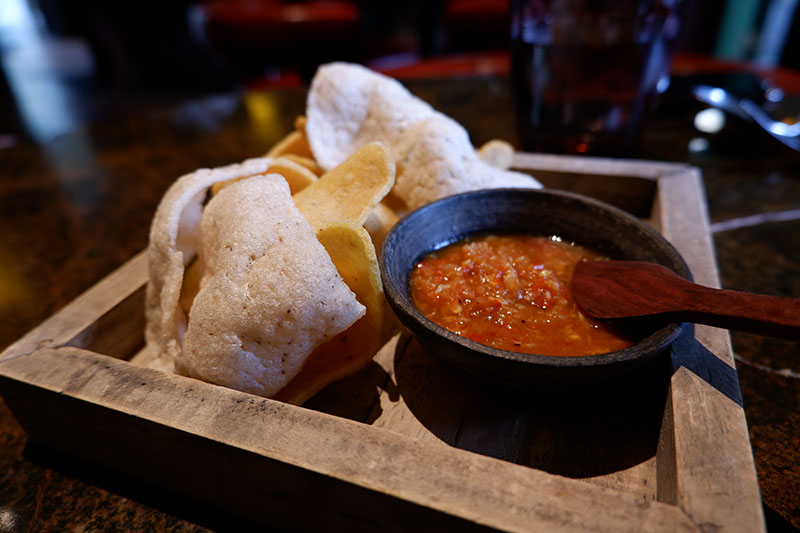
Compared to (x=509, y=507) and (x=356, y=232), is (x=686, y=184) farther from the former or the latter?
(x=509, y=507)

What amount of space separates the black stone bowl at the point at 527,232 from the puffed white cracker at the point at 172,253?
0.39 m

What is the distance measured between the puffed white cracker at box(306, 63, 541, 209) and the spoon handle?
1.82 ft

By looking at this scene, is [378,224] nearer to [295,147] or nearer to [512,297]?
[512,297]

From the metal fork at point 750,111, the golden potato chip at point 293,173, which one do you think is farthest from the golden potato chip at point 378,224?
the metal fork at point 750,111

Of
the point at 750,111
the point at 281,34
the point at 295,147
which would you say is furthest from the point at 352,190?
the point at 281,34

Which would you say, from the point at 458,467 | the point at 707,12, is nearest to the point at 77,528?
the point at 458,467

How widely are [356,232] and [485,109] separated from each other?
170 cm

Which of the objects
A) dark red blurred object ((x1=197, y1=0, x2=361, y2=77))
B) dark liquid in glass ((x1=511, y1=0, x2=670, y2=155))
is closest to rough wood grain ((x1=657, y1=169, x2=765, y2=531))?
dark liquid in glass ((x1=511, y1=0, x2=670, y2=155))

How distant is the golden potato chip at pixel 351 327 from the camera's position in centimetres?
89

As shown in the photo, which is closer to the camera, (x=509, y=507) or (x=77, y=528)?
(x=509, y=507)

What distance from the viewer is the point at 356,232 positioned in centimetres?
88

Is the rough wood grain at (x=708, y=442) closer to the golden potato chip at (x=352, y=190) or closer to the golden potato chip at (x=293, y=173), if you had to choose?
the golden potato chip at (x=352, y=190)

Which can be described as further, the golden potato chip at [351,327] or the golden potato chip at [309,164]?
the golden potato chip at [309,164]

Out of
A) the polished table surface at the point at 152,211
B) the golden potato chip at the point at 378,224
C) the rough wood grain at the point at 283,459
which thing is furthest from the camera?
the golden potato chip at the point at 378,224
